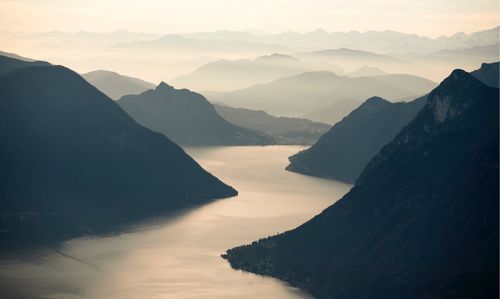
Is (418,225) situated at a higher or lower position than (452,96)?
lower

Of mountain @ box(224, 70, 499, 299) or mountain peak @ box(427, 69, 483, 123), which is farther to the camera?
mountain peak @ box(427, 69, 483, 123)

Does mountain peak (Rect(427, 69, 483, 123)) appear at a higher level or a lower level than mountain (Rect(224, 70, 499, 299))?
higher

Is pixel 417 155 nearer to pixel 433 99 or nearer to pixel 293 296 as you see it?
pixel 433 99

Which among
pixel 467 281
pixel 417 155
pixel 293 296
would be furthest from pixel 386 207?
pixel 467 281

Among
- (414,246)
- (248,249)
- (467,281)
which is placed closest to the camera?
(467,281)

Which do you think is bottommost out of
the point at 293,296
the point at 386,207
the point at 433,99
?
the point at 293,296

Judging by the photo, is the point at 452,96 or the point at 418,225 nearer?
the point at 418,225

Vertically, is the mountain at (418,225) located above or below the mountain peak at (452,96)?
below

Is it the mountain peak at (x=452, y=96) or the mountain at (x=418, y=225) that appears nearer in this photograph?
the mountain at (x=418, y=225)
